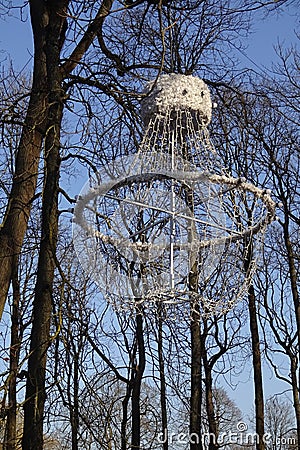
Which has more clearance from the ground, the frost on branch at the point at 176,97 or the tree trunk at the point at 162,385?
the frost on branch at the point at 176,97

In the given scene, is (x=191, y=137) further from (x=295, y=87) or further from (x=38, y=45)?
(x=295, y=87)

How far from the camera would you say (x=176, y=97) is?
140 inches

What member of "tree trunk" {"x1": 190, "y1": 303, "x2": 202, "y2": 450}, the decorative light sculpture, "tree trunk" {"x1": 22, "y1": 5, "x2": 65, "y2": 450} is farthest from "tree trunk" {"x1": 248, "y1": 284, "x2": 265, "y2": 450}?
"tree trunk" {"x1": 22, "y1": 5, "x2": 65, "y2": 450}

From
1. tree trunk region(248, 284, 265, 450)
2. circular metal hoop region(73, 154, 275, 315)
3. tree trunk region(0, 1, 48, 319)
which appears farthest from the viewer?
tree trunk region(248, 284, 265, 450)

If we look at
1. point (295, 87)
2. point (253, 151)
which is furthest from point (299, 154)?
point (295, 87)

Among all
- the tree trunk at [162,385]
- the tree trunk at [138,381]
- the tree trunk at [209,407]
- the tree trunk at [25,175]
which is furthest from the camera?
the tree trunk at [209,407]

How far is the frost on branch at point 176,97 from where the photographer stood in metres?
3.57

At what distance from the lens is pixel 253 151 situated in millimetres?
10523

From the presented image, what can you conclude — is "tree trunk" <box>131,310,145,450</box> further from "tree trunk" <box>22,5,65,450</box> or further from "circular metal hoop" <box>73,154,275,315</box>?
"tree trunk" <box>22,5,65,450</box>

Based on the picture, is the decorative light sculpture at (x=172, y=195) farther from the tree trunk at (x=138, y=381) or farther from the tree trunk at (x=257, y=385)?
the tree trunk at (x=257, y=385)

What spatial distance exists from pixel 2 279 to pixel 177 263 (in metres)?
1.20

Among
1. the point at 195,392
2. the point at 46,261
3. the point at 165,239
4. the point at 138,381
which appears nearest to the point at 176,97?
the point at 46,261

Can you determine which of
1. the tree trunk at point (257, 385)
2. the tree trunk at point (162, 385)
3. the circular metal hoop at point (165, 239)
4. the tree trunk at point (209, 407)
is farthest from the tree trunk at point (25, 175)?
the tree trunk at point (209, 407)

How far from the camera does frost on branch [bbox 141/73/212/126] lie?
3.57 meters
